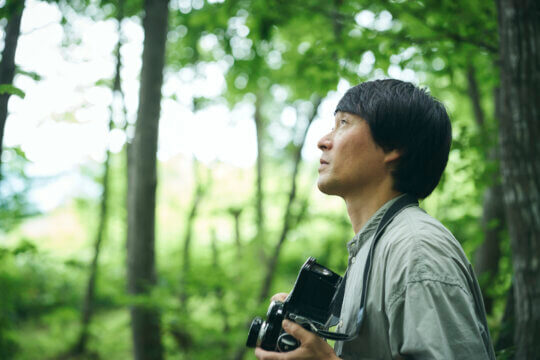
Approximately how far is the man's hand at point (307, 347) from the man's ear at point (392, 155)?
69 cm

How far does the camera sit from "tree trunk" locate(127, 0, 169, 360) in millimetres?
4426

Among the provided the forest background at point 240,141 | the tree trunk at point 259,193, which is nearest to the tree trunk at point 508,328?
the forest background at point 240,141

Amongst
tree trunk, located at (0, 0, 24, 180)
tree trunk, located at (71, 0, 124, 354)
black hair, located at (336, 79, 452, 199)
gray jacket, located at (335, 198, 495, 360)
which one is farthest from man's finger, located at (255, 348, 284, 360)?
tree trunk, located at (71, 0, 124, 354)

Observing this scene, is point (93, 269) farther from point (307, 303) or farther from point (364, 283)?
point (364, 283)

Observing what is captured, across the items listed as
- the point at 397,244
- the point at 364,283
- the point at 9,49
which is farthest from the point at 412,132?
the point at 9,49

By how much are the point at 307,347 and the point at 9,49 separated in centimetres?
269

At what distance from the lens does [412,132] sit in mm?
1560

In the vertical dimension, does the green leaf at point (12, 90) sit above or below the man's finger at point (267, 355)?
above

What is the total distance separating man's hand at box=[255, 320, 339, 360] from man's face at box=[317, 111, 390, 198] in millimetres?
579

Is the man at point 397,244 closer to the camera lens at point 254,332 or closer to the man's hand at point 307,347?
the man's hand at point 307,347

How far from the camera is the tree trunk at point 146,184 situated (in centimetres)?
443

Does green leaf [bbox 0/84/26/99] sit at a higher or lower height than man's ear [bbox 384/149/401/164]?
higher

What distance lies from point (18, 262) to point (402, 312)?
12.2m

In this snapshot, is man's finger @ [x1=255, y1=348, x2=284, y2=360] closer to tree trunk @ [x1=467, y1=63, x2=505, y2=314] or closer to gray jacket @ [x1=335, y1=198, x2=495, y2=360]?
gray jacket @ [x1=335, y1=198, x2=495, y2=360]
